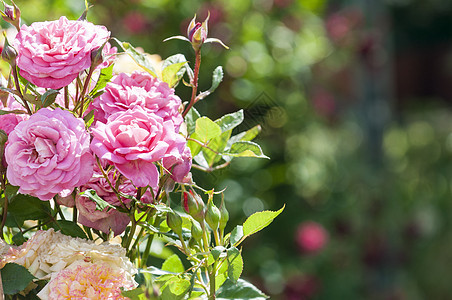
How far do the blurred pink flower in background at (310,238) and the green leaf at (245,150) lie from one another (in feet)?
5.07

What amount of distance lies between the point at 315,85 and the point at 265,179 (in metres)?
0.67

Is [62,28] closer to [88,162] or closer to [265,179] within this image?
[88,162]

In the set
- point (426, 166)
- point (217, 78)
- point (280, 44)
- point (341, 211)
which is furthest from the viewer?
point (426, 166)

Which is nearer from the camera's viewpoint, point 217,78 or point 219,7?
point 217,78

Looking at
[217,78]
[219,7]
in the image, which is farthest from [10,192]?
[219,7]

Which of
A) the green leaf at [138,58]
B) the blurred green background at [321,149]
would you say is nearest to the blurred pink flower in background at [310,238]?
the blurred green background at [321,149]

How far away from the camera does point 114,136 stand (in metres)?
0.47

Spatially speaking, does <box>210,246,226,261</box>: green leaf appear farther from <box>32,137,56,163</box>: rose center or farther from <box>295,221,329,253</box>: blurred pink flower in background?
<box>295,221,329,253</box>: blurred pink flower in background

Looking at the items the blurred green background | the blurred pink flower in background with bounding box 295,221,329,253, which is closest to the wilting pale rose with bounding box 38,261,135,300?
the blurred green background

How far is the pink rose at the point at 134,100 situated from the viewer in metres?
0.50

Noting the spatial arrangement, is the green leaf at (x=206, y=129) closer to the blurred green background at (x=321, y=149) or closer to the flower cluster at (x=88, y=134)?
the flower cluster at (x=88, y=134)

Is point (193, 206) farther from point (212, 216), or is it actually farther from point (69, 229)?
point (69, 229)

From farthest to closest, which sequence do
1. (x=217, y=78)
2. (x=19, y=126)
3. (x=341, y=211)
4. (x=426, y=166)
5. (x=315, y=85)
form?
(x=426, y=166)
(x=315, y=85)
(x=341, y=211)
(x=217, y=78)
(x=19, y=126)

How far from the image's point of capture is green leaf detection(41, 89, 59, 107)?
487 millimetres
